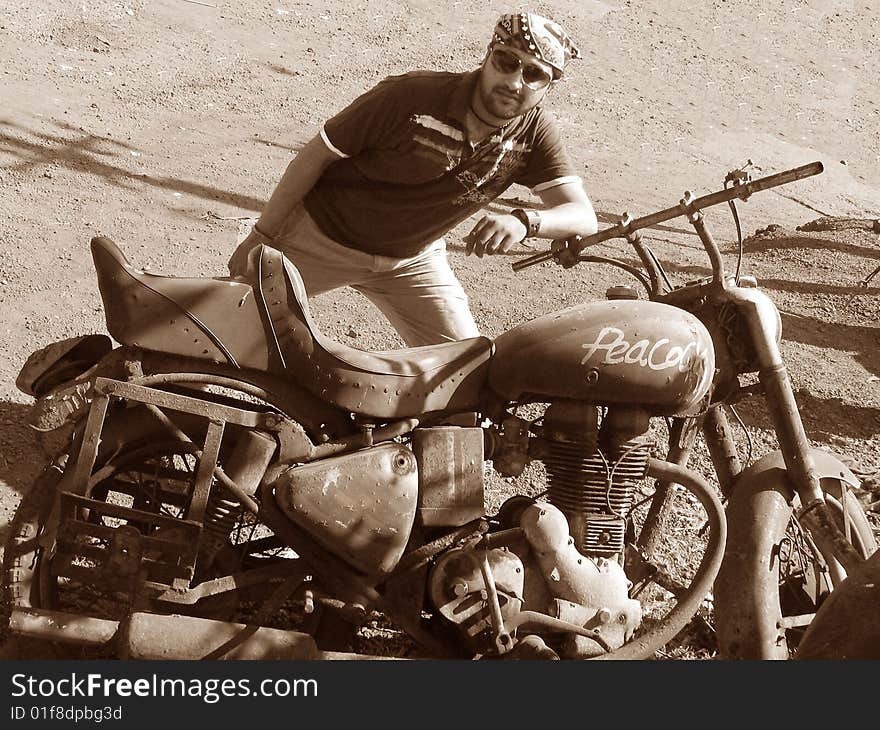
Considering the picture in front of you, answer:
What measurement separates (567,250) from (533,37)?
0.71 metres

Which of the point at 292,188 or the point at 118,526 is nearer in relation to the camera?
the point at 118,526

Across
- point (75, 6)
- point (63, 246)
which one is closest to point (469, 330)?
point (63, 246)

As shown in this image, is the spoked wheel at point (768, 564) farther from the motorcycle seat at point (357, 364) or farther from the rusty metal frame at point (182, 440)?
the rusty metal frame at point (182, 440)

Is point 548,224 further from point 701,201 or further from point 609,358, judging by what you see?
point 609,358

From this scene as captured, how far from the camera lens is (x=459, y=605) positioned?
3.07 meters

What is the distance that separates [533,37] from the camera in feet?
11.4

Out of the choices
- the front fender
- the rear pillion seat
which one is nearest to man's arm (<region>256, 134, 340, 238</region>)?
the rear pillion seat

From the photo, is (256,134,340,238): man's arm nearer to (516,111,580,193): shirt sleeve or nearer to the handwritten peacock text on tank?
(516,111,580,193): shirt sleeve

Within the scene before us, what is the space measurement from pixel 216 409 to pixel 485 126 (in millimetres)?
1497

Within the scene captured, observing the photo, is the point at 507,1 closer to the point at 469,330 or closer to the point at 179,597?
the point at 469,330

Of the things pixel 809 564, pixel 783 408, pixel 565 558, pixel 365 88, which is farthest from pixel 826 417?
pixel 365 88

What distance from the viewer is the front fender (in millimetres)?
3346

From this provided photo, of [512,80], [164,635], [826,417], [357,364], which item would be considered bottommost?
[826,417]

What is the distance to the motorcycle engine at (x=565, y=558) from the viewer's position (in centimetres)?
307
